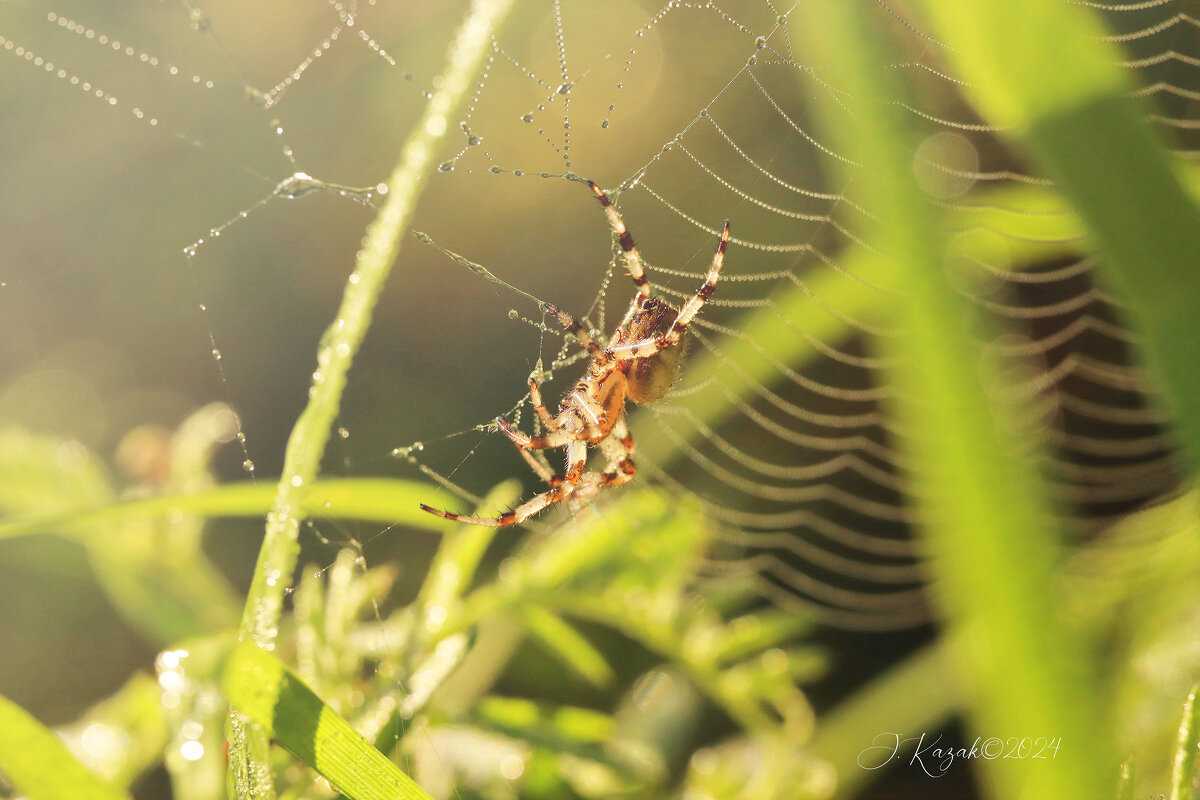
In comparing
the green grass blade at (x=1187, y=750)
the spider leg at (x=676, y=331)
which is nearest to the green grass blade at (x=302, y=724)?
the green grass blade at (x=1187, y=750)

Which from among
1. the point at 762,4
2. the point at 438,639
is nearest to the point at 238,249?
the point at 762,4

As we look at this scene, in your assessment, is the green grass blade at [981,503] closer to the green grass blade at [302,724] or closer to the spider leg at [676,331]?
the green grass blade at [302,724]

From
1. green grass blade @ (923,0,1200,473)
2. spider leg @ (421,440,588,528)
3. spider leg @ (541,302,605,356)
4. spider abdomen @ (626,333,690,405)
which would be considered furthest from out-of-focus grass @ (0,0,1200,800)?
spider leg @ (541,302,605,356)

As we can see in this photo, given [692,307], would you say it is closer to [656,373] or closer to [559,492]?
[656,373]

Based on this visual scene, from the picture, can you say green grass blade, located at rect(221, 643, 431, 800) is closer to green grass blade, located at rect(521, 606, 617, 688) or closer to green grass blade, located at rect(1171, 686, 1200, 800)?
green grass blade, located at rect(521, 606, 617, 688)

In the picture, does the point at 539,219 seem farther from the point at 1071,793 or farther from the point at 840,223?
the point at 1071,793
